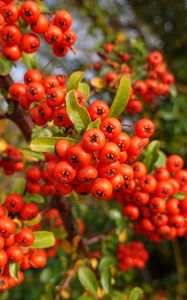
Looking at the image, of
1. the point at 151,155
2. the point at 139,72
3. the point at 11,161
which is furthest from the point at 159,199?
→ the point at 139,72

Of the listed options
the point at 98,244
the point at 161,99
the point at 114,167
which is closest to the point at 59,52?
the point at 114,167

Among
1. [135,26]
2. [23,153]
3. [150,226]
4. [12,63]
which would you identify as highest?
[135,26]

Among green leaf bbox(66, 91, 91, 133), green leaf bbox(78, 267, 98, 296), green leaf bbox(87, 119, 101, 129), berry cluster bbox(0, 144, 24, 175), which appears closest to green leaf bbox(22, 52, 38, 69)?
berry cluster bbox(0, 144, 24, 175)

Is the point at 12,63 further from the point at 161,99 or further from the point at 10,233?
the point at 161,99

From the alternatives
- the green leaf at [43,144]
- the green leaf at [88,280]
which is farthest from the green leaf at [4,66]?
the green leaf at [88,280]

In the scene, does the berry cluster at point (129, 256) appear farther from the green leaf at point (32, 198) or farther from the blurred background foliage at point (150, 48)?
the green leaf at point (32, 198)

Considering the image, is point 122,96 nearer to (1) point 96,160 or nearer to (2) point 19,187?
(1) point 96,160
